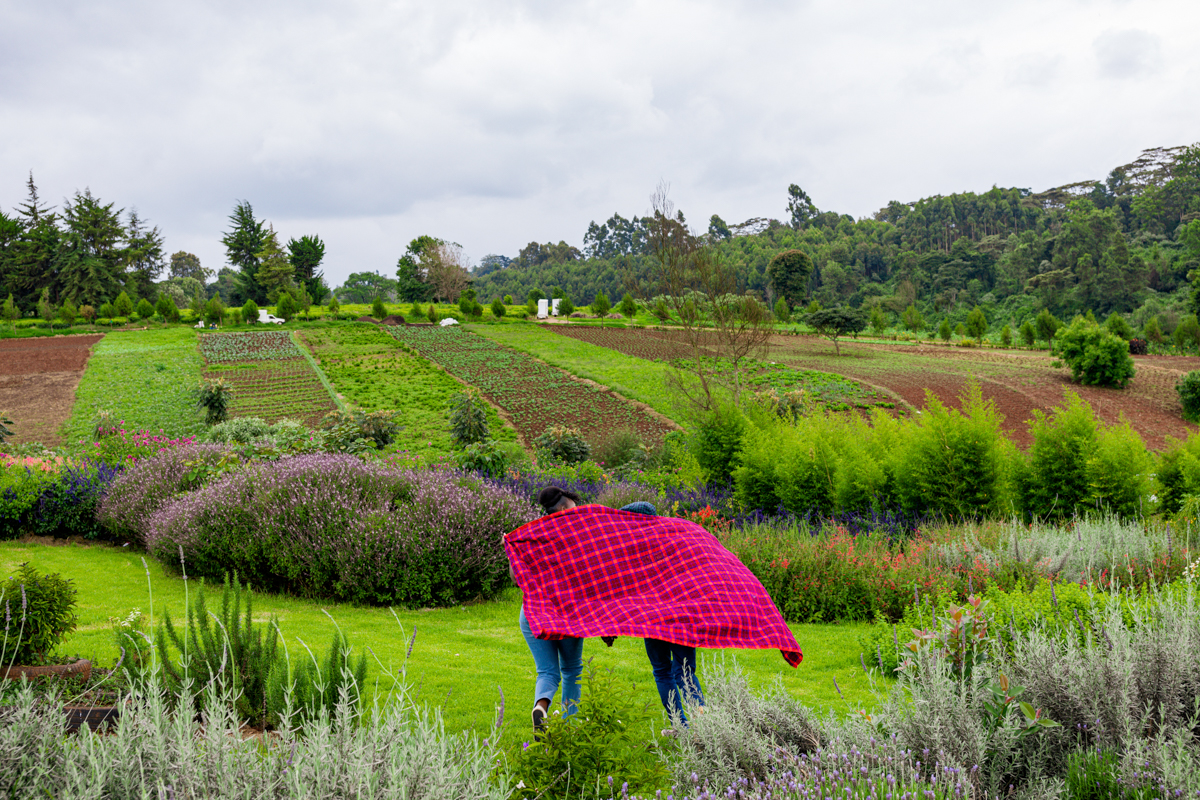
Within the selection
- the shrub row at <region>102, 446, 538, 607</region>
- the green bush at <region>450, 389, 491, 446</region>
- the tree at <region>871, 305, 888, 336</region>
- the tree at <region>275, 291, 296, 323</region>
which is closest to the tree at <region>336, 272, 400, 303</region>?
the tree at <region>275, 291, 296, 323</region>

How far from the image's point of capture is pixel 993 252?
62.4 meters

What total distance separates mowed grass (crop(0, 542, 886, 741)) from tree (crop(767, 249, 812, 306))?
51.6 metres

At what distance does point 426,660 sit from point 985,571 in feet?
14.4

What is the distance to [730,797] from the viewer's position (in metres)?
2.14

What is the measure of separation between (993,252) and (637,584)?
231 feet

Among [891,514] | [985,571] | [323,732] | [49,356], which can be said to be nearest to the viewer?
[323,732]

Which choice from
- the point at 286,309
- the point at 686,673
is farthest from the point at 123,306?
the point at 686,673

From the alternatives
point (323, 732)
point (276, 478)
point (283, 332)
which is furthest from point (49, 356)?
point (323, 732)

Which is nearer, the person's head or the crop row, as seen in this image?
the person's head

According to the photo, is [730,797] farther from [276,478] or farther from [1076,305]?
[1076,305]

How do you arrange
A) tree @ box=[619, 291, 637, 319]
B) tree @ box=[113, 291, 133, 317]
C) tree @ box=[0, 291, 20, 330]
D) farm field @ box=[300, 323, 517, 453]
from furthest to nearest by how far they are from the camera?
tree @ box=[619, 291, 637, 319]
tree @ box=[113, 291, 133, 317]
tree @ box=[0, 291, 20, 330]
farm field @ box=[300, 323, 517, 453]

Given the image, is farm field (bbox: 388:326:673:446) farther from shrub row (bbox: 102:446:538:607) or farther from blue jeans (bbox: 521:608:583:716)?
blue jeans (bbox: 521:608:583:716)

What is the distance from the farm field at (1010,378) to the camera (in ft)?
61.0

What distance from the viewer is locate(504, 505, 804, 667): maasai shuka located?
2.95 m
